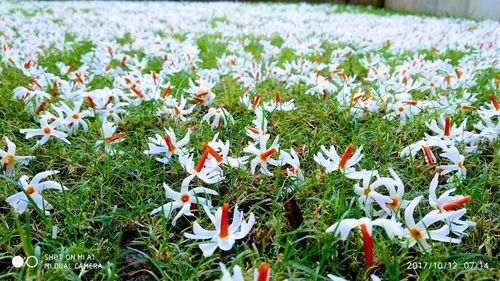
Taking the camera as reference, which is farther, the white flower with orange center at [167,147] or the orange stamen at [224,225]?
the white flower with orange center at [167,147]

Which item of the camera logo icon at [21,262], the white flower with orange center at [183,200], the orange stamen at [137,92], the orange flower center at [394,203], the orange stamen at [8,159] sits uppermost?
the orange stamen at [137,92]

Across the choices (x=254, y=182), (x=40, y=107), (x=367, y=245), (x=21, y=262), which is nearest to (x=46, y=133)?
(x=40, y=107)

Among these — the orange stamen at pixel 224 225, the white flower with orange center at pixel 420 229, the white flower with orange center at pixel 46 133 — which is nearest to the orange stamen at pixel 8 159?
the white flower with orange center at pixel 46 133

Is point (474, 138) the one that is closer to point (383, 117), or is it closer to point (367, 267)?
point (383, 117)

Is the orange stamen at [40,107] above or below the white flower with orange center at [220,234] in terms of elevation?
above

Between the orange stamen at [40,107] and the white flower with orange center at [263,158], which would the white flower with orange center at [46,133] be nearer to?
the orange stamen at [40,107]

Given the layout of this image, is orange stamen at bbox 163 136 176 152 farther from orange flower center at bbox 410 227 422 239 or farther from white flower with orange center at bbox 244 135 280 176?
orange flower center at bbox 410 227 422 239

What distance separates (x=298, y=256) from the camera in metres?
1.20

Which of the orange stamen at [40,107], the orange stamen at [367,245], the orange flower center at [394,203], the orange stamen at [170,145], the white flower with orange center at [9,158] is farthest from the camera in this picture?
the orange stamen at [40,107]

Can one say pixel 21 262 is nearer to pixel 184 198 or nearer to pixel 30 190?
pixel 30 190

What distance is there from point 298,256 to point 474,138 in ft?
3.40

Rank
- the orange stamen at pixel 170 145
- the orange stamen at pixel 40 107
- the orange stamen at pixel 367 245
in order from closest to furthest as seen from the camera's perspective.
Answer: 1. the orange stamen at pixel 367 245
2. the orange stamen at pixel 170 145
3. the orange stamen at pixel 40 107

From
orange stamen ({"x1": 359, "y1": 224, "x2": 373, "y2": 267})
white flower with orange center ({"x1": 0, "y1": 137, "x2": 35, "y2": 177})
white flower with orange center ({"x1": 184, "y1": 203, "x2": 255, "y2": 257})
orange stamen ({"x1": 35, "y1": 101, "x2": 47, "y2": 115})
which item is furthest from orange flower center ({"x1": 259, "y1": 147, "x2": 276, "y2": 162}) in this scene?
orange stamen ({"x1": 35, "y1": 101, "x2": 47, "y2": 115})

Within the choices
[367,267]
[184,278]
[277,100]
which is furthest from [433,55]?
[184,278]
